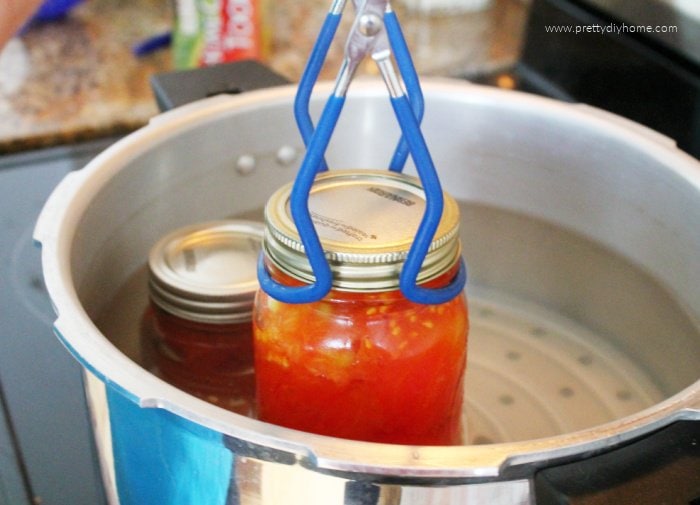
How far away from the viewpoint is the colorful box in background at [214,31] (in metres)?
0.72

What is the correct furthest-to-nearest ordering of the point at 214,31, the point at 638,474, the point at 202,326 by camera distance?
the point at 214,31
the point at 202,326
the point at 638,474

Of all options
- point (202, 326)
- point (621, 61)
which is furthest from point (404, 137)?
point (621, 61)

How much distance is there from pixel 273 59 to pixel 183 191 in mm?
330

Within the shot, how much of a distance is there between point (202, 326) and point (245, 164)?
13 cm

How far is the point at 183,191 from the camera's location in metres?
0.51

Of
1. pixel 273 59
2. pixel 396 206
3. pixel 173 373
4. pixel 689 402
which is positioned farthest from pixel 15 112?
pixel 689 402

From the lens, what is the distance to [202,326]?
0.44 metres

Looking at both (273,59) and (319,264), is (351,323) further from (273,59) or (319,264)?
(273,59)

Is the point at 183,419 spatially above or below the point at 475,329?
above

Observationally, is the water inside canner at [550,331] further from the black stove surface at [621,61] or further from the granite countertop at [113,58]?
the granite countertop at [113,58]

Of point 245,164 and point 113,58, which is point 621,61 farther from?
point 113,58

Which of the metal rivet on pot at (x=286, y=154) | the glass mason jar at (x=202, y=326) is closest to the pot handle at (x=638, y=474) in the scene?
the glass mason jar at (x=202, y=326)

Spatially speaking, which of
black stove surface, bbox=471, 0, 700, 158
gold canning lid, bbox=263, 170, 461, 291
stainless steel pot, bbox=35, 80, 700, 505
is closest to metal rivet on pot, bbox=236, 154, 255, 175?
stainless steel pot, bbox=35, 80, 700, 505

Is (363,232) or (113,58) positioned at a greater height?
(363,232)
